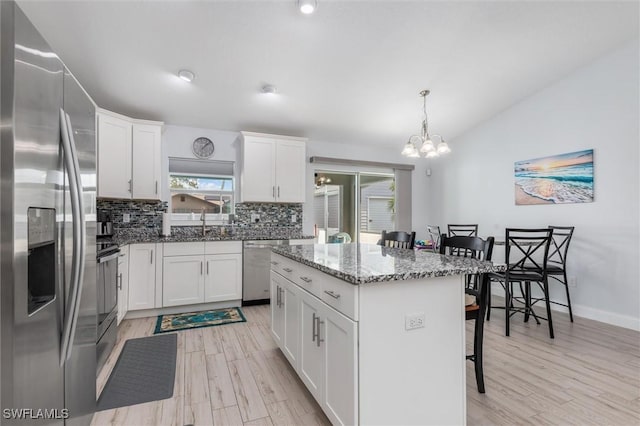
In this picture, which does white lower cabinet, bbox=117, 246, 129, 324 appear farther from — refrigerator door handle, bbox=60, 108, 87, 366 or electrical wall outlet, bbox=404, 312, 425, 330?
electrical wall outlet, bbox=404, 312, 425, 330

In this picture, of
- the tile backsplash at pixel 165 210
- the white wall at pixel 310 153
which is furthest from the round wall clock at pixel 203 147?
the tile backsplash at pixel 165 210

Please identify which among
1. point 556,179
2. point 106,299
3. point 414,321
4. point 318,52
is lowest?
point 106,299

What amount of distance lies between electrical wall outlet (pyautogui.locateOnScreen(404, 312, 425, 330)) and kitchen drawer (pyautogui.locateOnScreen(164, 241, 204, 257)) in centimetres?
292

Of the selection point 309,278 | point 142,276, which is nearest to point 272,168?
point 142,276

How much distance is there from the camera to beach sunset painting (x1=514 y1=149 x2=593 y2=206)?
3.63 metres

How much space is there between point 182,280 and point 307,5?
3077 millimetres

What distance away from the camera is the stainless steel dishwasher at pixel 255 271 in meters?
3.96

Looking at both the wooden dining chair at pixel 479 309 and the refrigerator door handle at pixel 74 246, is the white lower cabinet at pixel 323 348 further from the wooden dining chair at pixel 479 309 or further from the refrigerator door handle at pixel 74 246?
the refrigerator door handle at pixel 74 246

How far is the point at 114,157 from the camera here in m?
3.60

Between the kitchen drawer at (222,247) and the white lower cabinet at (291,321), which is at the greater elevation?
the kitchen drawer at (222,247)

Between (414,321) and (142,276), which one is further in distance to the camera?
(142,276)

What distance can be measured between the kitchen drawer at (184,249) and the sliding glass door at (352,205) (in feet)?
6.39

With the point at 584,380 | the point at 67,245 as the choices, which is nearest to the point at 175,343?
the point at 67,245

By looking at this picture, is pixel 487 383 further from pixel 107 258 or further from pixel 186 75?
pixel 186 75
